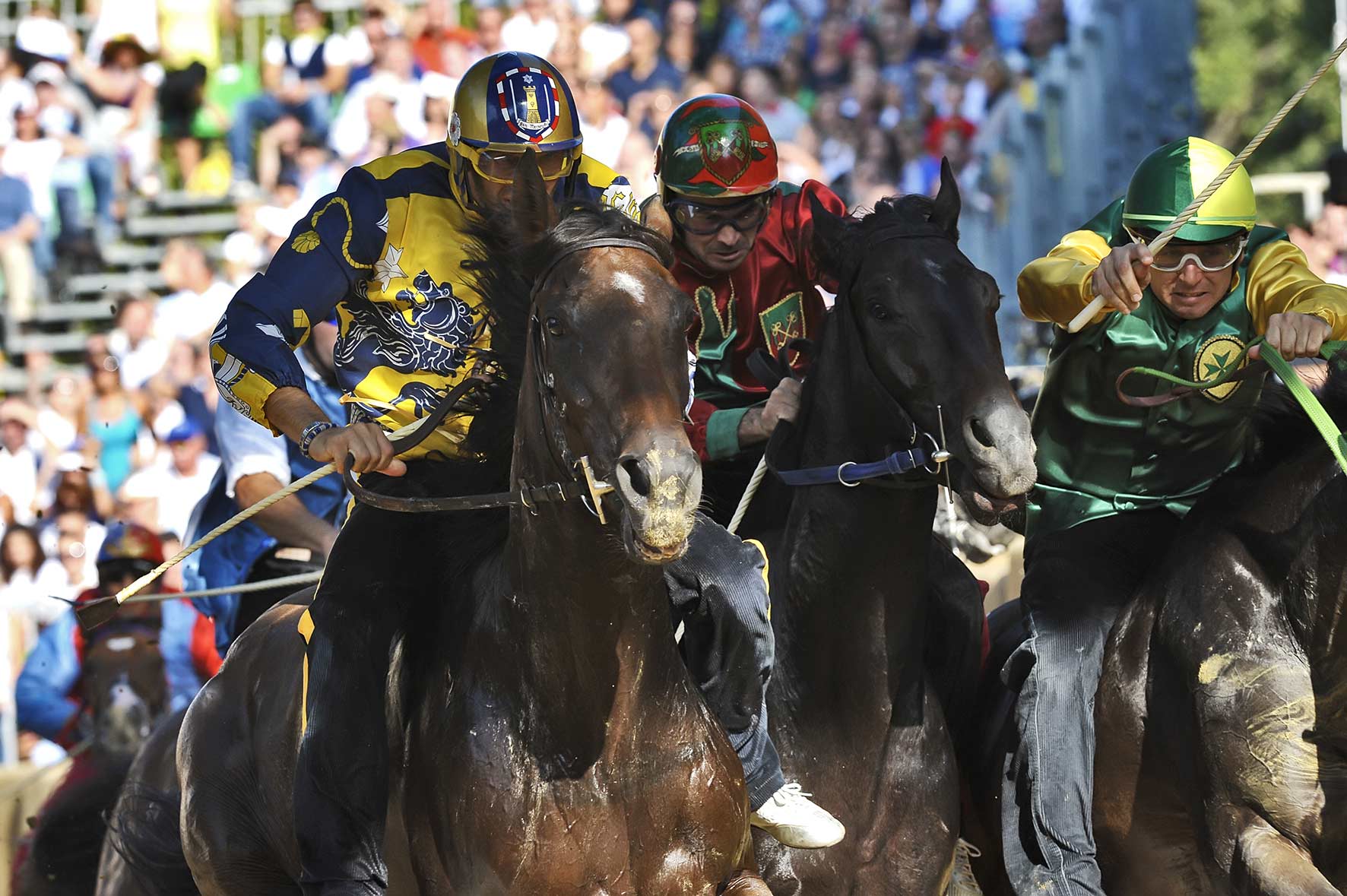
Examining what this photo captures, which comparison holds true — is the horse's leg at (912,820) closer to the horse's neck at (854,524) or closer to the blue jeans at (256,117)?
the horse's neck at (854,524)

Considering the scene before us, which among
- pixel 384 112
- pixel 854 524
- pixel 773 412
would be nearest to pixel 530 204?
pixel 773 412

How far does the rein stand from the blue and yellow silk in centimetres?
160

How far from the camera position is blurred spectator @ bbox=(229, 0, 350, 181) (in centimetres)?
1719

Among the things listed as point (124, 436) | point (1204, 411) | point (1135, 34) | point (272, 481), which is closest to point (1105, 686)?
point (1204, 411)

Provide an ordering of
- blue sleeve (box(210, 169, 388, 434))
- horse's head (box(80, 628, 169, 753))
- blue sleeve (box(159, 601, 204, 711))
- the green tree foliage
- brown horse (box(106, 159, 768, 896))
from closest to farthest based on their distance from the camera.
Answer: brown horse (box(106, 159, 768, 896))
blue sleeve (box(210, 169, 388, 434))
horse's head (box(80, 628, 169, 753))
blue sleeve (box(159, 601, 204, 711))
the green tree foliage

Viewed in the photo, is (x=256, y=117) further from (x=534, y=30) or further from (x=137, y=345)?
(x=137, y=345)

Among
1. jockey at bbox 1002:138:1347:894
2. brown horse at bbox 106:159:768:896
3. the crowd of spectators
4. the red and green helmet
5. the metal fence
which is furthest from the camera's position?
the crowd of spectators

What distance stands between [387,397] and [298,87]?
12848mm

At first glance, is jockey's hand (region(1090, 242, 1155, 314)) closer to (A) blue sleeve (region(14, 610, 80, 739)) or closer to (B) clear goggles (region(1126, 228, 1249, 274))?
(B) clear goggles (region(1126, 228, 1249, 274))

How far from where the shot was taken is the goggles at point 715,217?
19.8 feet

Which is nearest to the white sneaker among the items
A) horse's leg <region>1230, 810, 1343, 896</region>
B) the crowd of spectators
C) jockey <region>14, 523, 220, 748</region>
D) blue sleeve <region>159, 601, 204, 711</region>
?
horse's leg <region>1230, 810, 1343, 896</region>

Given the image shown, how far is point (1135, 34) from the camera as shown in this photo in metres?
15.6

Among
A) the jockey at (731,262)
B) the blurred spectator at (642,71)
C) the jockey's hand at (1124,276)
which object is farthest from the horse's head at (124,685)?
the blurred spectator at (642,71)

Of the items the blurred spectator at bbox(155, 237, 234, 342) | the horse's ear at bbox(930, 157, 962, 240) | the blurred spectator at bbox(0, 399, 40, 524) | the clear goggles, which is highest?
the horse's ear at bbox(930, 157, 962, 240)
